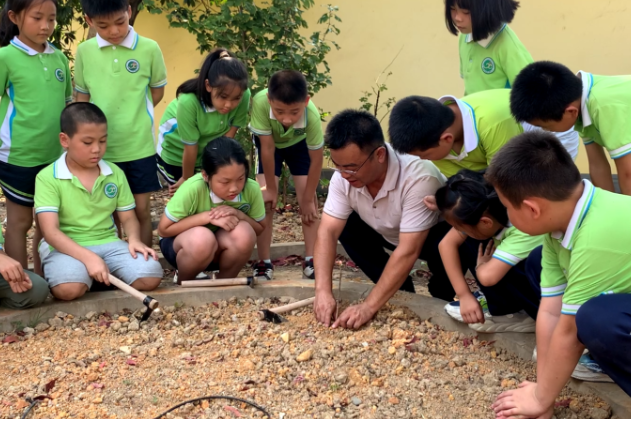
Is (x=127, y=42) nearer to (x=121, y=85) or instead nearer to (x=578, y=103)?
(x=121, y=85)

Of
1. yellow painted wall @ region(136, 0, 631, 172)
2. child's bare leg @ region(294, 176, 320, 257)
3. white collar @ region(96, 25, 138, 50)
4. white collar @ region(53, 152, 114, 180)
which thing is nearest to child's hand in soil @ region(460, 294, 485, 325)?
child's bare leg @ region(294, 176, 320, 257)

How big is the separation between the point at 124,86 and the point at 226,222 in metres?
1.01

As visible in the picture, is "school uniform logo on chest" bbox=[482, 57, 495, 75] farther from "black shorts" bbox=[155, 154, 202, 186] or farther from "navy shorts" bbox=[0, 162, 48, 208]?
"navy shorts" bbox=[0, 162, 48, 208]

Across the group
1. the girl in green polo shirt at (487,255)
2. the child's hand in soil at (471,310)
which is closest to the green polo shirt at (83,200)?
the girl in green polo shirt at (487,255)

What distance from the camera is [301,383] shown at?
102 inches

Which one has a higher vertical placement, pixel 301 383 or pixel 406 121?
pixel 406 121

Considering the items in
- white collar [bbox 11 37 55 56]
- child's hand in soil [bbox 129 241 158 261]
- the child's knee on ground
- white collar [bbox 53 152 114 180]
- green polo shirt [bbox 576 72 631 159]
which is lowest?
the child's knee on ground

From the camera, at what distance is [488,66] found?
351 centimetres

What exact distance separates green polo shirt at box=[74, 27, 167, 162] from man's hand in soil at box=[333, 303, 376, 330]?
1611 mm

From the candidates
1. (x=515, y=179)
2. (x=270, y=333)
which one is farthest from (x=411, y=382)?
(x=515, y=179)

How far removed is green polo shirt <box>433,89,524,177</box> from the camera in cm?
296

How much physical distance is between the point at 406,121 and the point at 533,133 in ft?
2.53

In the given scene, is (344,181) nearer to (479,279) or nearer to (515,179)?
(479,279)

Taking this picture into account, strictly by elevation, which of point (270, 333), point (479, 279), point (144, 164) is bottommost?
point (270, 333)
